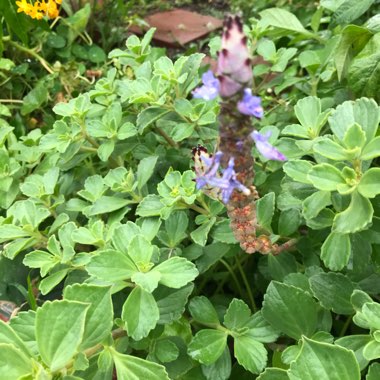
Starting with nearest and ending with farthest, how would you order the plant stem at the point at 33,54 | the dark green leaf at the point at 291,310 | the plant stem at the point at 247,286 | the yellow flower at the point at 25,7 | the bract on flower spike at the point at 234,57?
1. the bract on flower spike at the point at 234,57
2. the dark green leaf at the point at 291,310
3. the plant stem at the point at 247,286
4. the yellow flower at the point at 25,7
5. the plant stem at the point at 33,54

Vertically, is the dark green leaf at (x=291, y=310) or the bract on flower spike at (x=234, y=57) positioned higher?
the bract on flower spike at (x=234, y=57)

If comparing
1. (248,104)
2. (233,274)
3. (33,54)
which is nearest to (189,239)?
(233,274)

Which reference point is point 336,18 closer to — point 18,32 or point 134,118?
point 134,118

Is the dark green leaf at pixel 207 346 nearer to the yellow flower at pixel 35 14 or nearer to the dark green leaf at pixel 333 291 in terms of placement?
the dark green leaf at pixel 333 291

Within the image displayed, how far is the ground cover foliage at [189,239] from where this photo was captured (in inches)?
28.4

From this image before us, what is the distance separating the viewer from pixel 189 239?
105 centimetres

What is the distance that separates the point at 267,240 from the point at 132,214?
1.27 ft

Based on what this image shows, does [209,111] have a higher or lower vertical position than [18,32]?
higher

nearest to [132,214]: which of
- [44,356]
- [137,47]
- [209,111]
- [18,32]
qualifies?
[209,111]

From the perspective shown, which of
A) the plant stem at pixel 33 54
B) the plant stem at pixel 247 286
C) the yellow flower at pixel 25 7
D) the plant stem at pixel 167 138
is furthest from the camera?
the plant stem at pixel 33 54

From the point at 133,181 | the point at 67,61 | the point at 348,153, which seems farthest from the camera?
the point at 67,61

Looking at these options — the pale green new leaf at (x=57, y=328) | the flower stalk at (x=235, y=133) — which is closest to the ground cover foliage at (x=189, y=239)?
the pale green new leaf at (x=57, y=328)

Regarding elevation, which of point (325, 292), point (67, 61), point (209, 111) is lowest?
point (67, 61)

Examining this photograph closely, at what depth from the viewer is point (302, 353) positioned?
2.14ft
